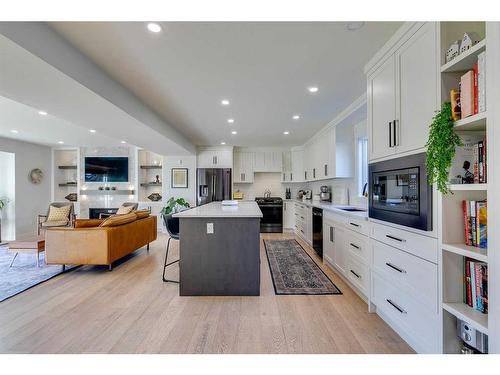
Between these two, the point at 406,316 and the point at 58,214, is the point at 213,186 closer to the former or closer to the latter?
the point at 58,214

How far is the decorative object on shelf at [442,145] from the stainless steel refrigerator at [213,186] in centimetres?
562

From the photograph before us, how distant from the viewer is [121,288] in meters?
3.10

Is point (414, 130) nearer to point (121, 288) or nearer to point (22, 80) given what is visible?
point (22, 80)

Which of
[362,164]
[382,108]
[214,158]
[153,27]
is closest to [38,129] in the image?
[214,158]

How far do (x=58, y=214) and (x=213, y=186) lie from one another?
3.93 metres

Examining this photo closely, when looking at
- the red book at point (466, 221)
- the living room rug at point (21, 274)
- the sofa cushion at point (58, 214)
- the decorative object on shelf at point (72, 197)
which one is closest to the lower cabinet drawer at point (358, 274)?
the red book at point (466, 221)

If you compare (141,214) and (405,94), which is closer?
(405,94)

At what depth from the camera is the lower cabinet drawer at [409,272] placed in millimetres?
1622

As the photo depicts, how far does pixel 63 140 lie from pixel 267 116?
5.37 meters

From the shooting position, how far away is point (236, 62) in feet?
8.02

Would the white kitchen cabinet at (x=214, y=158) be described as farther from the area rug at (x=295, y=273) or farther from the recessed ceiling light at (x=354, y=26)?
the recessed ceiling light at (x=354, y=26)

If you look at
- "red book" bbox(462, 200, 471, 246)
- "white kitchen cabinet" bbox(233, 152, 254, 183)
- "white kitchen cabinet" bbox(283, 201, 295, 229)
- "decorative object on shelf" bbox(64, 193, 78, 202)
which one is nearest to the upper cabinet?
"red book" bbox(462, 200, 471, 246)

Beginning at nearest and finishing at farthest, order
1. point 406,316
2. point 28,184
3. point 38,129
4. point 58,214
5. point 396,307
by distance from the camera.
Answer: point 406,316 < point 396,307 < point 38,129 < point 58,214 < point 28,184
